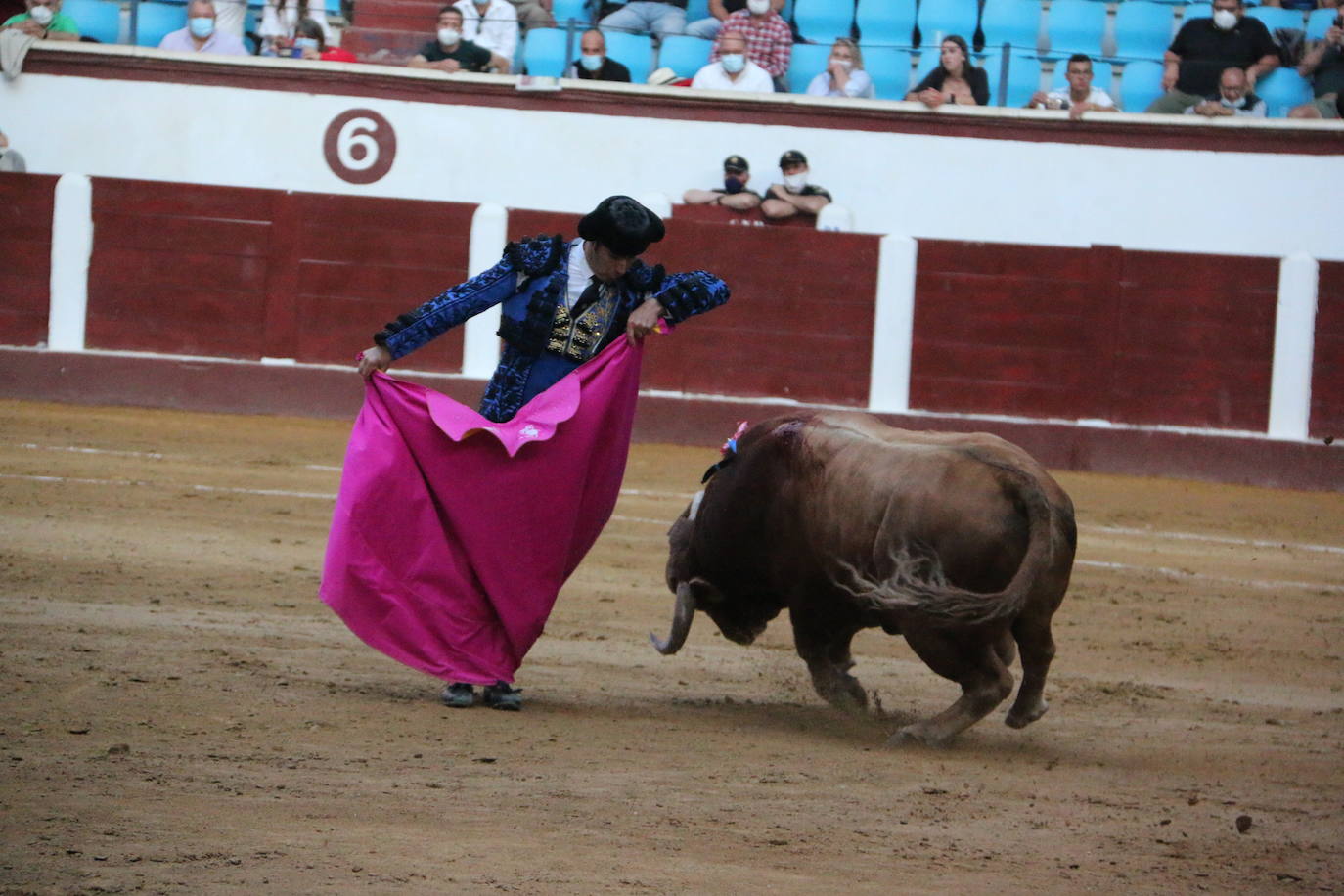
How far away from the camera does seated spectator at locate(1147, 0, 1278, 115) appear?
30.1 ft

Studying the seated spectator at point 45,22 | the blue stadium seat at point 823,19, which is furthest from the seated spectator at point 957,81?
the seated spectator at point 45,22

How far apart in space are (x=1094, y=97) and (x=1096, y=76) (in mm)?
169

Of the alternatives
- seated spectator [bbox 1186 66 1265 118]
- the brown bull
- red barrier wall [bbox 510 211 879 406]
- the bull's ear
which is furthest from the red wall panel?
the bull's ear

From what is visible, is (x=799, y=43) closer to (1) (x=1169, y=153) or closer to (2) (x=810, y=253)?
(2) (x=810, y=253)

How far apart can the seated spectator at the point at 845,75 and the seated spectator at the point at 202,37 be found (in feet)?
11.2

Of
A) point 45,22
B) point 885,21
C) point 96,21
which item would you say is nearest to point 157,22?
point 96,21

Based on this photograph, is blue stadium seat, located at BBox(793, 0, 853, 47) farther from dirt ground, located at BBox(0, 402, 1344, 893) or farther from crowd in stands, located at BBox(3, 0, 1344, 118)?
dirt ground, located at BBox(0, 402, 1344, 893)

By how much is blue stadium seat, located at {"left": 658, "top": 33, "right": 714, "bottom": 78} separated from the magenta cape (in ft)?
20.9

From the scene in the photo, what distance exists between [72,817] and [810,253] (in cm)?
729

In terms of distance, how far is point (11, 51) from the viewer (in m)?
9.72

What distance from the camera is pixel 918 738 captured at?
11.2ft

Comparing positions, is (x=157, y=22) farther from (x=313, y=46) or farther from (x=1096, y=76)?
(x=1096, y=76)

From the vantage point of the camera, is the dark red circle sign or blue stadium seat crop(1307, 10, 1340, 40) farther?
the dark red circle sign

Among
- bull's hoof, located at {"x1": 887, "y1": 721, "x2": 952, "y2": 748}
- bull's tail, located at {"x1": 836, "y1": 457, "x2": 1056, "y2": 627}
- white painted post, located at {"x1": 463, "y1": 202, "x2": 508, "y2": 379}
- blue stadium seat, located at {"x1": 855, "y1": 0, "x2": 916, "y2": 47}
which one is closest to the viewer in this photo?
bull's tail, located at {"x1": 836, "y1": 457, "x2": 1056, "y2": 627}
